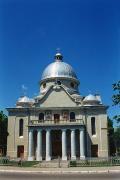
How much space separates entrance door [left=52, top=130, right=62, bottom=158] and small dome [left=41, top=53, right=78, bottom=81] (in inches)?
449

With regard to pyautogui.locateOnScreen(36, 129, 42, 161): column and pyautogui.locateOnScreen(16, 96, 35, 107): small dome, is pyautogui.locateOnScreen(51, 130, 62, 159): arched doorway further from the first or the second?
pyautogui.locateOnScreen(16, 96, 35, 107): small dome

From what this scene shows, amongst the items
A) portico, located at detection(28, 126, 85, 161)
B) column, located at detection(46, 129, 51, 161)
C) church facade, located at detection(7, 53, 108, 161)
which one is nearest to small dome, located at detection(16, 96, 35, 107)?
church facade, located at detection(7, 53, 108, 161)

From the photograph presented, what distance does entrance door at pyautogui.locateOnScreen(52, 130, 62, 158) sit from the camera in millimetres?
49438

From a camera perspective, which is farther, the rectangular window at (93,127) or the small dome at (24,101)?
the small dome at (24,101)

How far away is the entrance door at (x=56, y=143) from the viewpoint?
162 ft

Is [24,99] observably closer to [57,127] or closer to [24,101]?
[24,101]

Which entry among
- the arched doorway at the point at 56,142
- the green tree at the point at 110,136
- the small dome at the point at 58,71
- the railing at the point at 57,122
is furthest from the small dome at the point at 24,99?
the green tree at the point at 110,136

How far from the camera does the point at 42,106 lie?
168 ft

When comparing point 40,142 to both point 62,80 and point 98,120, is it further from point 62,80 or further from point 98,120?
point 62,80

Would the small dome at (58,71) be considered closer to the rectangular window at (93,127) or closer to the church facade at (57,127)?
the church facade at (57,127)

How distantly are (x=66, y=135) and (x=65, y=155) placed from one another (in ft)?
10.2

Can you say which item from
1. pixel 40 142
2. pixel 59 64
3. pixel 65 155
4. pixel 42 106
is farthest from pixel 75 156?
pixel 59 64

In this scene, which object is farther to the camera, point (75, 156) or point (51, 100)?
point (51, 100)

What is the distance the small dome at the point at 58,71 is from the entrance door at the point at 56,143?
1142 centimetres
